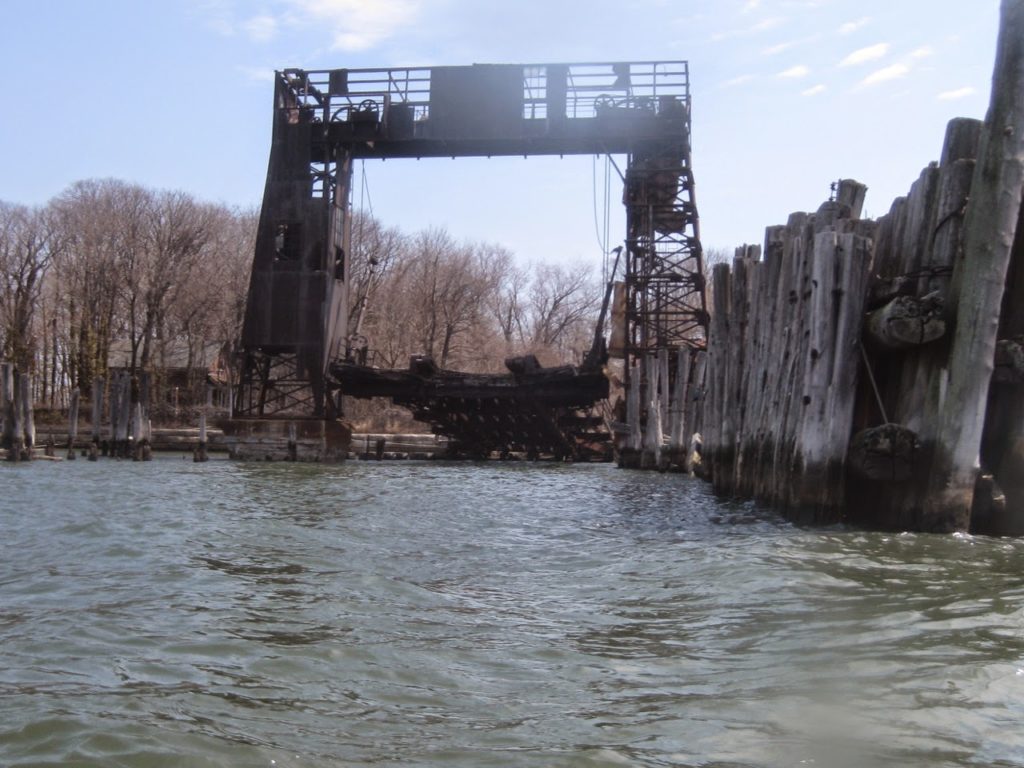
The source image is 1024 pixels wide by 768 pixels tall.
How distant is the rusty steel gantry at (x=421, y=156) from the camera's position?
112ft

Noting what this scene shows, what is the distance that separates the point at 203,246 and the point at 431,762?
198ft

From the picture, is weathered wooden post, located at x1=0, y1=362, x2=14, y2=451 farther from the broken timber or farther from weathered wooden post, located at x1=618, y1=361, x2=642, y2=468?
weathered wooden post, located at x1=618, y1=361, x2=642, y2=468

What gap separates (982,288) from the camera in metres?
9.23

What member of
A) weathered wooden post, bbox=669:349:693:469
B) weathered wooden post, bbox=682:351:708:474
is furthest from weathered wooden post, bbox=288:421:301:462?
weathered wooden post, bbox=682:351:708:474

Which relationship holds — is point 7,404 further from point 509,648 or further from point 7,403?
point 509,648

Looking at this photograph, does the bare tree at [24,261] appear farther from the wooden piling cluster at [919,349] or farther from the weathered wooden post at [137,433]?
the wooden piling cluster at [919,349]

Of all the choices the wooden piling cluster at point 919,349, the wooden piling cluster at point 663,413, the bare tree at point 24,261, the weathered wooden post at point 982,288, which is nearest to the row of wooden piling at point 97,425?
the wooden piling cluster at point 663,413

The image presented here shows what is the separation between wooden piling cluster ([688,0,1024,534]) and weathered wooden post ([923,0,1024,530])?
1 centimetres

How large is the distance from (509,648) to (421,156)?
3031 centimetres

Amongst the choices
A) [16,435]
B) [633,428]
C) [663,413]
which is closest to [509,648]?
[633,428]

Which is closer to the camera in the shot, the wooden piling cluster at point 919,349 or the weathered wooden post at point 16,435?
the wooden piling cluster at point 919,349

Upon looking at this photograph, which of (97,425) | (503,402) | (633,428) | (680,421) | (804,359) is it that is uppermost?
(804,359)

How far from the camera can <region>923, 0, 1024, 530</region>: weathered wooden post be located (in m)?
9.20

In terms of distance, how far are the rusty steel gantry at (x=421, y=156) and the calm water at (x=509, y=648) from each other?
23622mm
